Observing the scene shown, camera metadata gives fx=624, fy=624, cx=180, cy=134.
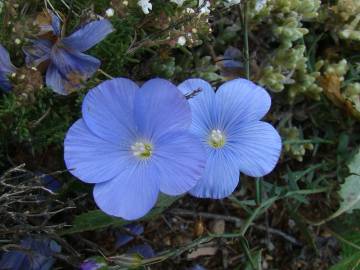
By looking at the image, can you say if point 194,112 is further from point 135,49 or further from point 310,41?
point 310,41

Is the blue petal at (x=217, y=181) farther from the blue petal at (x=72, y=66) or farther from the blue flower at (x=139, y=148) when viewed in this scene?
the blue petal at (x=72, y=66)

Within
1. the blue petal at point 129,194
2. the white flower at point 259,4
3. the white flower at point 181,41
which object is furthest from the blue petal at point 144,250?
the white flower at point 259,4

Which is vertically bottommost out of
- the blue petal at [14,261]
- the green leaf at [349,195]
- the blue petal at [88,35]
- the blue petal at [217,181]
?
the green leaf at [349,195]

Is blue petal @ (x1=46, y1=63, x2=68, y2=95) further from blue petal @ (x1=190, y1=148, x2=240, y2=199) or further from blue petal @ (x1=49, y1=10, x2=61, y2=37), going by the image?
blue petal @ (x1=190, y1=148, x2=240, y2=199)

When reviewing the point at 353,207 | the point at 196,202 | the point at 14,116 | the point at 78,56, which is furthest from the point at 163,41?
the point at 353,207

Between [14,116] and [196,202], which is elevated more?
[14,116]

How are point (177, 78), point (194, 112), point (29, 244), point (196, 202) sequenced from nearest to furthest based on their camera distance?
point (194, 112) → point (29, 244) → point (177, 78) → point (196, 202)
